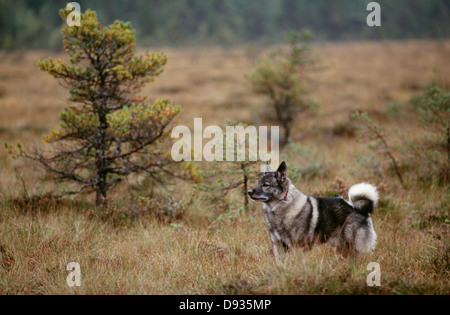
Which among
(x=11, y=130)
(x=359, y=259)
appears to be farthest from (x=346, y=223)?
(x=11, y=130)

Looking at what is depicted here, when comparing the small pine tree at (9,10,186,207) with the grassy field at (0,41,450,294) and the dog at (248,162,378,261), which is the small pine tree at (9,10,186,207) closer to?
the grassy field at (0,41,450,294)

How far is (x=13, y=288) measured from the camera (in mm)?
3629

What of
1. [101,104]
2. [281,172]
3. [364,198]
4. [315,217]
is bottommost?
[315,217]

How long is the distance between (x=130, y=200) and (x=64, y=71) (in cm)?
273

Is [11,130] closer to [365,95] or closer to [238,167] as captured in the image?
[238,167]

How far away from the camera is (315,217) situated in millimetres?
3861

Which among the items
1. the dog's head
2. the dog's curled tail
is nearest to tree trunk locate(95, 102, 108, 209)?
the dog's head

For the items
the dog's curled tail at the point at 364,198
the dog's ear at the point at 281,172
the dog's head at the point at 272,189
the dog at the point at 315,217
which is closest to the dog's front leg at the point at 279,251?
the dog at the point at 315,217

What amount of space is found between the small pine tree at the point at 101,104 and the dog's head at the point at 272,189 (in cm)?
221

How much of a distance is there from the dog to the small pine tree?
2361 mm

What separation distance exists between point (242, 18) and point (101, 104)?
260 feet

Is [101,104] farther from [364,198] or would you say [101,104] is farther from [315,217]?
[364,198]

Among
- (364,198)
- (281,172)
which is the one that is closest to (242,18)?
(281,172)

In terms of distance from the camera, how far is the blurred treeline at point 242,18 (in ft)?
187
